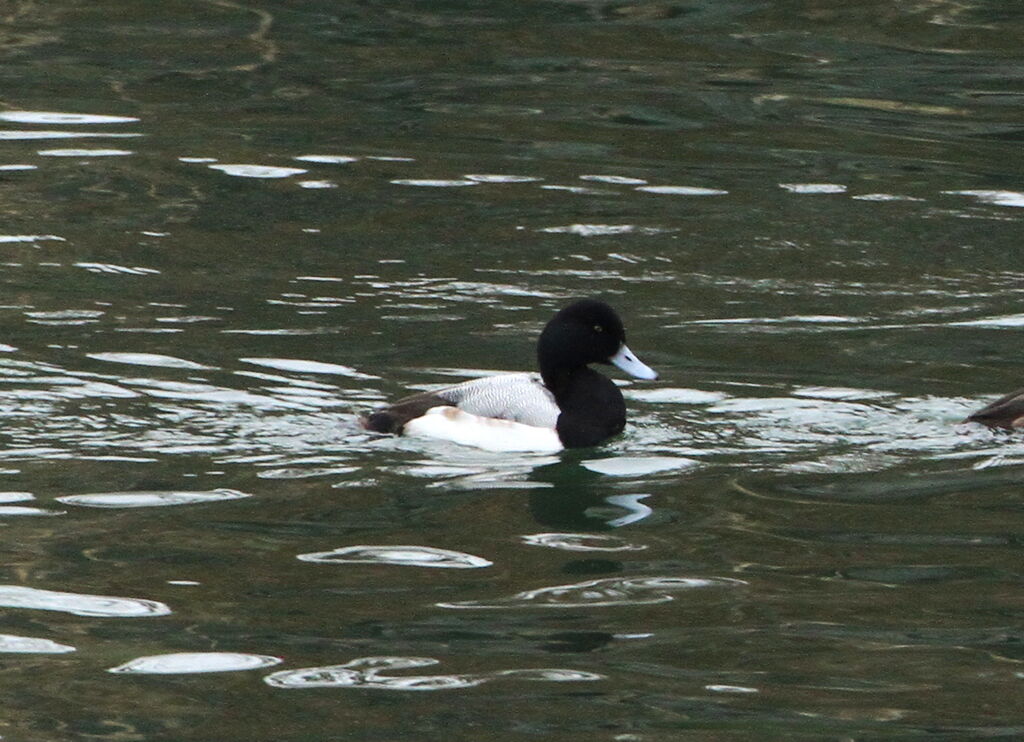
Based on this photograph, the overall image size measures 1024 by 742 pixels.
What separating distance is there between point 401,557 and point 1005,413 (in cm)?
329

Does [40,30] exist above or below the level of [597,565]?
above

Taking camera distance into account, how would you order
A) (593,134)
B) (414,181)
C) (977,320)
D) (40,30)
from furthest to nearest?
(40,30) < (593,134) < (414,181) < (977,320)

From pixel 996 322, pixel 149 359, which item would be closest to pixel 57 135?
pixel 149 359

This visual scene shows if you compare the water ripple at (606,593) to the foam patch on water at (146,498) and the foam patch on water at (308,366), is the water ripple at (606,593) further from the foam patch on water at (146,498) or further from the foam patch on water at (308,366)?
the foam patch on water at (308,366)

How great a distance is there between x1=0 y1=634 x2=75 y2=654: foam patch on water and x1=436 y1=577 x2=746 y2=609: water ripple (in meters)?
1.34

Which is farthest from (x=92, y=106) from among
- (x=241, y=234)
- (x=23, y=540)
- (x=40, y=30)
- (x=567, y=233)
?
(x=23, y=540)

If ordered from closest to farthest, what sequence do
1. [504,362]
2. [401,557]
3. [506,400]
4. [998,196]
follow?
[401,557], [506,400], [504,362], [998,196]

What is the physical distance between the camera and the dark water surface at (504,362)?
6.80 metres

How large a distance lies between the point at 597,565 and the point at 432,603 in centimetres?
87

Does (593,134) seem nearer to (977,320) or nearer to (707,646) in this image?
(977,320)

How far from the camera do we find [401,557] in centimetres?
816

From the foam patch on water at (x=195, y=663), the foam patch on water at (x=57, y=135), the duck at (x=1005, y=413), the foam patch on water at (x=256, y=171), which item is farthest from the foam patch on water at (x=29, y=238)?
the foam patch on water at (x=195, y=663)

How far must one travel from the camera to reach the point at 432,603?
7516 millimetres

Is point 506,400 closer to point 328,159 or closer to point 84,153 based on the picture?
point 328,159
